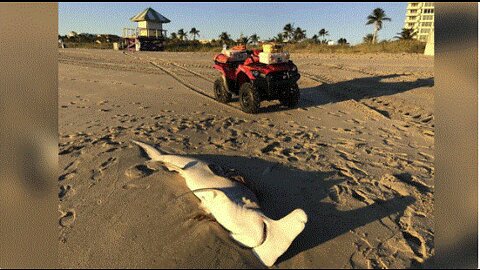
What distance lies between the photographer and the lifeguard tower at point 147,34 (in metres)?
24.4

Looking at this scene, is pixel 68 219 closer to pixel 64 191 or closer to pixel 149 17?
pixel 64 191

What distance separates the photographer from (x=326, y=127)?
465cm

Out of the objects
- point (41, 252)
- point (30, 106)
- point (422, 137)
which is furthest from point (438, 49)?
point (422, 137)

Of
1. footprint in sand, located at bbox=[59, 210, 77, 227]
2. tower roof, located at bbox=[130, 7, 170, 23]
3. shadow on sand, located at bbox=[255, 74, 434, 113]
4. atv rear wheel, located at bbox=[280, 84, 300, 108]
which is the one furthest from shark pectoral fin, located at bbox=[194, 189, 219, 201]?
tower roof, located at bbox=[130, 7, 170, 23]

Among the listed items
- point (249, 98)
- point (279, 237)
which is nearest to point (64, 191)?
point (279, 237)

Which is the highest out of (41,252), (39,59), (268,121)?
(39,59)

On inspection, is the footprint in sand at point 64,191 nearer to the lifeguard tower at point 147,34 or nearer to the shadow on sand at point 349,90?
the shadow on sand at point 349,90

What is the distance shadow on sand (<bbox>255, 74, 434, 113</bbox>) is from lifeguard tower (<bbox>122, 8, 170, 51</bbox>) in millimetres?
19327

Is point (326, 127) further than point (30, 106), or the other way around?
point (326, 127)

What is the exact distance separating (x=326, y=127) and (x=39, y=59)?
3988 millimetres

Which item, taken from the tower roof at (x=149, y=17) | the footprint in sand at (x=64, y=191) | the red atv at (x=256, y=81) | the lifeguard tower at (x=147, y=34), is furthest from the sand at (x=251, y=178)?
the tower roof at (x=149, y=17)

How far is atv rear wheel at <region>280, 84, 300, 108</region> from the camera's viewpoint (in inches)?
218

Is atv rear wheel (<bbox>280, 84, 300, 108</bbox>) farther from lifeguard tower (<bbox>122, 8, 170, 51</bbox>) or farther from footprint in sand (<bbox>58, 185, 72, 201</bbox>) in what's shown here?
lifeguard tower (<bbox>122, 8, 170, 51</bbox>)

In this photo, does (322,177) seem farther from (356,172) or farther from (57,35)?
(57,35)
